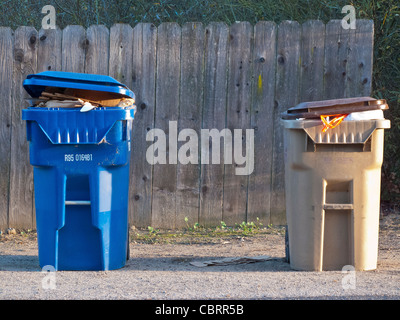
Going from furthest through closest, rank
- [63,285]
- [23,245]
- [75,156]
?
[23,245]
[75,156]
[63,285]

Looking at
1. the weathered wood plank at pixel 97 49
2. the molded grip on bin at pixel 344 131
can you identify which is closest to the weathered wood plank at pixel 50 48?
the weathered wood plank at pixel 97 49

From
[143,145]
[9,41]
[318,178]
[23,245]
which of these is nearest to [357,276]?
[318,178]

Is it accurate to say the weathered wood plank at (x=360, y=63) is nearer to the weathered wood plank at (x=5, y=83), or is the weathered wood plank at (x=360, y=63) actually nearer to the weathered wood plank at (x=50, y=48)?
the weathered wood plank at (x=50, y=48)

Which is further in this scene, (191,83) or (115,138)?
(191,83)

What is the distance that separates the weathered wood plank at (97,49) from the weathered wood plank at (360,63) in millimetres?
2492

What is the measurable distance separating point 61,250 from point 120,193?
0.64 metres

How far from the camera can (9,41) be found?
6.35 m

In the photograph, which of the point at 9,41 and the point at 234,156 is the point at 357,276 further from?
the point at 9,41

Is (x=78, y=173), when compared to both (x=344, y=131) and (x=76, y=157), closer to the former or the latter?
(x=76, y=157)

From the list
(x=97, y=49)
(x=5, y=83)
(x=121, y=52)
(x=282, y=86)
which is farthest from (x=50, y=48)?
(x=282, y=86)

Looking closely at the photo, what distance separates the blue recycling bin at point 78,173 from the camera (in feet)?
15.4

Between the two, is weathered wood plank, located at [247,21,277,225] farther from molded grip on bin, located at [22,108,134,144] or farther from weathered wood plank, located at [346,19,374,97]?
molded grip on bin, located at [22,108,134,144]

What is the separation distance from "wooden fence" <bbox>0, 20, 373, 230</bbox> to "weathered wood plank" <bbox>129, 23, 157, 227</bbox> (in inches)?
0.4
